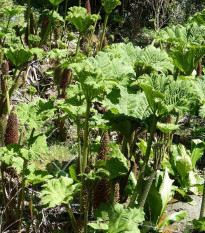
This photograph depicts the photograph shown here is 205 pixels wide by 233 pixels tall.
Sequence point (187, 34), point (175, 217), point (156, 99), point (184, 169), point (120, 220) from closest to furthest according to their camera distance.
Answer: point (156, 99)
point (120, 220)
point (175, 217)
point (187, 34)
point (184, 169)

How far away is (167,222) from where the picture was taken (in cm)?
252

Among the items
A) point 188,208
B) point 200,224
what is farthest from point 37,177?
point 188,208

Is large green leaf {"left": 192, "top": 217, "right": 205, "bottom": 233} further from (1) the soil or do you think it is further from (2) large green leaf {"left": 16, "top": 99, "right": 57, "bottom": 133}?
(2) large green leaf {"left": 16, "top": 99, "right": 57, "bottom": 133}

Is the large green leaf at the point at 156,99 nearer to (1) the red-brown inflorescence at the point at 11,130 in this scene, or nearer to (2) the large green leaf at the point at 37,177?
(2) the large green leaf at the point at 37,177

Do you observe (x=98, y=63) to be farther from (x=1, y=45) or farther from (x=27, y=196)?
(x=1, y=45)

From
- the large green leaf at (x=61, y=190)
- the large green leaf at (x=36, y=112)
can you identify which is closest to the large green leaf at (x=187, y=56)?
the large green leaf at (x=36, y=112)

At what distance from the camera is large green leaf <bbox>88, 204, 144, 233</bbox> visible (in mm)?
1747

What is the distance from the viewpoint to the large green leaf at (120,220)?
1.75 metres

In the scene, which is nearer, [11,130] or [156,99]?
[156,99]

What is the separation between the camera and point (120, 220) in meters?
1.81

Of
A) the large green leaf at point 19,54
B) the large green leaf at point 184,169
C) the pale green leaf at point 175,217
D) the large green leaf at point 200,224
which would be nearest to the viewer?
the large green leaf at point 200,224

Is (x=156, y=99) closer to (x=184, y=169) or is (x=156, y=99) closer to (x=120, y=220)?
(x=120, y=220)

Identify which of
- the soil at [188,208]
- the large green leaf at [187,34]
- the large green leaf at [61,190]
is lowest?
the soil at [188,208]

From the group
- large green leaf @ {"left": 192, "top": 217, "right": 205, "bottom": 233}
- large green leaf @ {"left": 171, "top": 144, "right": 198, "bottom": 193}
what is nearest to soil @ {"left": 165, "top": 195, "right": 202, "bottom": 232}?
large green leaf @ {"left": 171, "top": 144, "right": 198, "bottom": 193}
